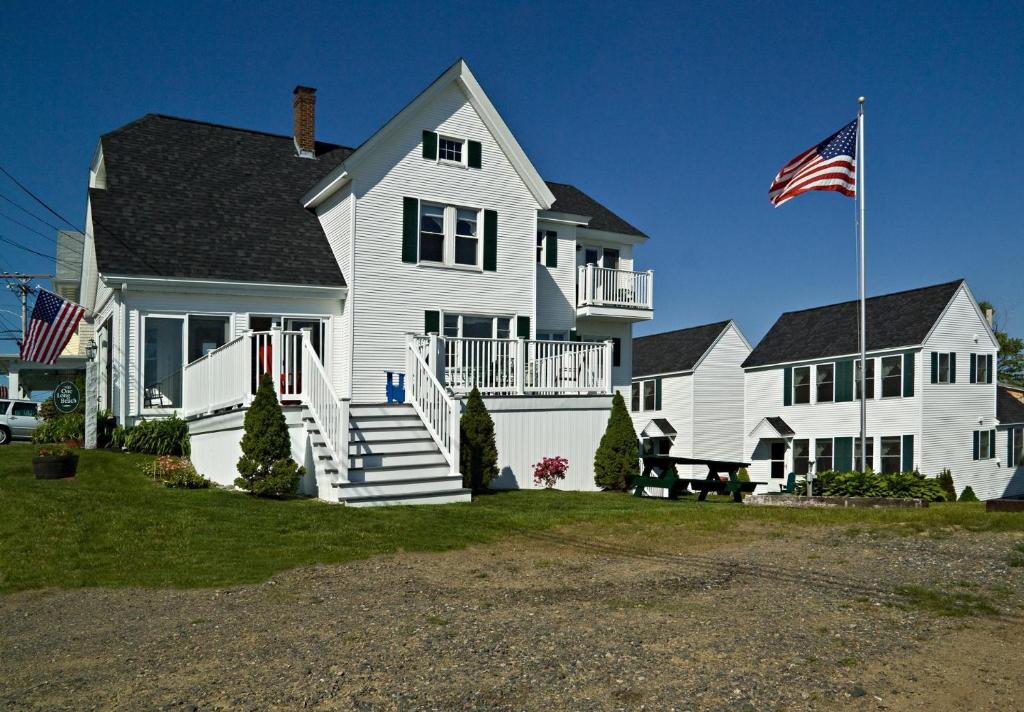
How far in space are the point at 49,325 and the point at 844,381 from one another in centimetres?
2995

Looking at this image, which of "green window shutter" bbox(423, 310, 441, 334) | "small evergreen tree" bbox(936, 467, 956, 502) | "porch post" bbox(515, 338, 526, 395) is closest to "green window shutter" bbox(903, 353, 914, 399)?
"small evergreen tree" bbox(936, 467, 956, 502)

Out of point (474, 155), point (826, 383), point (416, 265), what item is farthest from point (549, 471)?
point (826, 383)

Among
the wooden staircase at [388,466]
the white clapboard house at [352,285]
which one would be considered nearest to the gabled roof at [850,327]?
the white clapboard house at [352,285]

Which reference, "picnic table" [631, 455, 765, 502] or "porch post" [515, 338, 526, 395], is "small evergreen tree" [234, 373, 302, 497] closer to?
"porch post" [515, 338, 526, 395]

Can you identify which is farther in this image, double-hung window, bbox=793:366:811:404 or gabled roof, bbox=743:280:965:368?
double-hung window, bbox=793:366:811:404

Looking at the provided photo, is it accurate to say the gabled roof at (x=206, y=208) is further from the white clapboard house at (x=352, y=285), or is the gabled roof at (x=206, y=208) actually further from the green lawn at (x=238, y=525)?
the green lawn at (x=238, y=525)

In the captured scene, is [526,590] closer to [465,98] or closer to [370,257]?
[370,257]

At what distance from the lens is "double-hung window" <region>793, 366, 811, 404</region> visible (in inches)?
1495

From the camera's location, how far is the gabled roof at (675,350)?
41250mm

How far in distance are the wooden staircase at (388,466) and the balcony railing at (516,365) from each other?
6.31 feet

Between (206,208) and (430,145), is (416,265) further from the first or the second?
(206,208)

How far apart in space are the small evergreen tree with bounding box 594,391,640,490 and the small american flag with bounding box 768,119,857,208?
20.4 feet

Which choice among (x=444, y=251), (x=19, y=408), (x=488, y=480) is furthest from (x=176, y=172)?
(x=488, y=480)

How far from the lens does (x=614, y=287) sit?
89.2 ft
